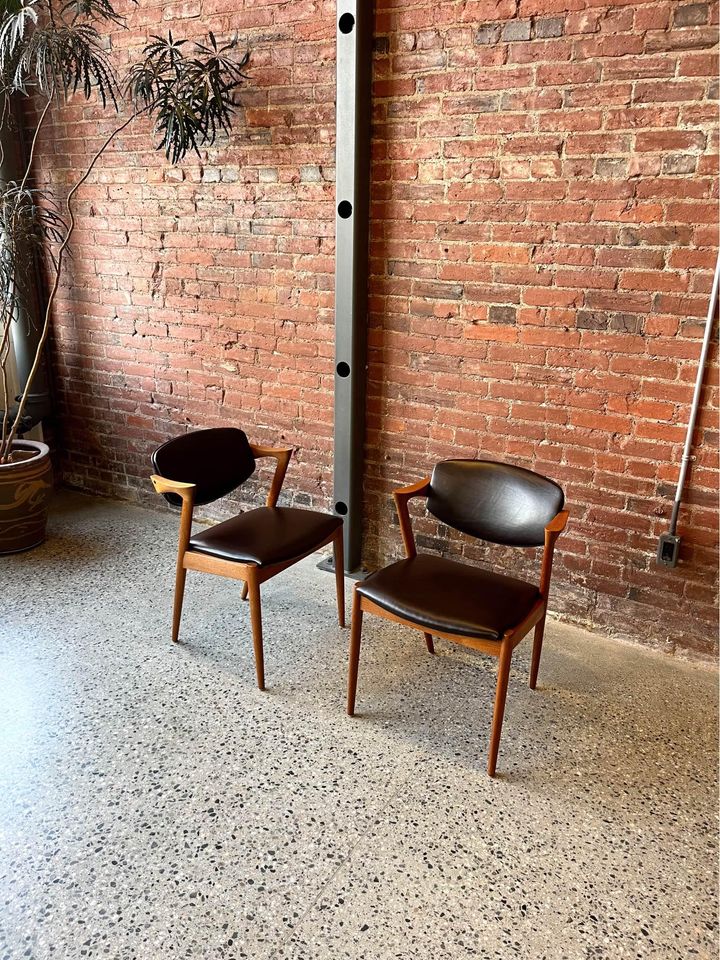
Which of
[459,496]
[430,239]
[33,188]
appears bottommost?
[459,496]

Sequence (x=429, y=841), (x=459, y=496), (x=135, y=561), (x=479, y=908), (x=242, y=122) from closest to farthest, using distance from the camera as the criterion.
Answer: (x=479, y=908) → (x=429, y=841) → (x=459, y=496) → (x=242, y=122) → (x=135, y=561)

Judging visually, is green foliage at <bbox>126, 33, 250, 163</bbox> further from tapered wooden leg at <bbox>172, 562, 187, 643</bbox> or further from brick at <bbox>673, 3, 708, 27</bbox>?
tapered wooden leg at <bbox>172, 562, 187, 643</bbox>

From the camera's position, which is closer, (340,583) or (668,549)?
(668,549)

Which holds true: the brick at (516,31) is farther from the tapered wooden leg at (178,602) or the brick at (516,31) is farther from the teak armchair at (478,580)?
the tapered wooden leg at (178,602)

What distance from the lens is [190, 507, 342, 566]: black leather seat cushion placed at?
8.50 feet

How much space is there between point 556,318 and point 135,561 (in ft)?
7.43

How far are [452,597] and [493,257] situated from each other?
4.49 ft

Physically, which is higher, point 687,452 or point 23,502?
point 687,452

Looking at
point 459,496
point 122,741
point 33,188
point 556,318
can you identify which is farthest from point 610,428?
point 33,188

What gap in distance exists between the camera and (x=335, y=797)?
2.11 meters

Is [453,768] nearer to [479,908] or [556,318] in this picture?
[479,908]

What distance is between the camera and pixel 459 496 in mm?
2582

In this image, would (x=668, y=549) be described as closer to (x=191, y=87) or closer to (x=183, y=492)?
(x=183, y=492)

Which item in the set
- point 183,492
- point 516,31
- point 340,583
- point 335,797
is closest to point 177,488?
point 183,492
